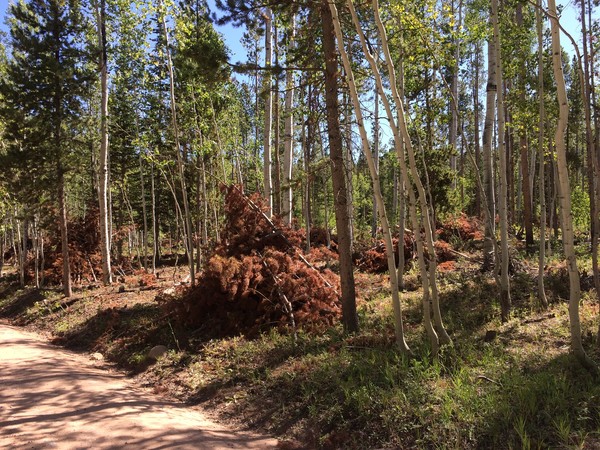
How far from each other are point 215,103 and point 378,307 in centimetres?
881

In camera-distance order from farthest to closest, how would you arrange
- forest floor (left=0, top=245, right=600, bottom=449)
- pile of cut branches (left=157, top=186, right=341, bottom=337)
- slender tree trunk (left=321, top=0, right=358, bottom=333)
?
pile of cut branches (left=157, top=186, right=341, bottom=337) < slender tree trunk (left=321, top=0, right=358, bottom=333) < forest floor (left=0, top=245, right=600, bottom=449)

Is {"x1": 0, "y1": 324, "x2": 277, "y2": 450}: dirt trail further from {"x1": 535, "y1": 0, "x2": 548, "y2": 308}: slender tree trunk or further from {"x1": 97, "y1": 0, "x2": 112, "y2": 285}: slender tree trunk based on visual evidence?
{"x1": 97, "y1": 0, "x2": 112, "y2": 285}: slender tree trunk

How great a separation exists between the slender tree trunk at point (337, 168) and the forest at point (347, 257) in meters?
0.03

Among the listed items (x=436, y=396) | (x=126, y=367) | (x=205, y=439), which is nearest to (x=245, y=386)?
(x=205, y=439)

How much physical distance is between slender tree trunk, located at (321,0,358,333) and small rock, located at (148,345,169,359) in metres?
3.50

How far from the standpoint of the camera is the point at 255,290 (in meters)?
7.82

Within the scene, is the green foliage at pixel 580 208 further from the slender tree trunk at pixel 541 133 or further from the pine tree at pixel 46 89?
the pine tree at pixel 46 89

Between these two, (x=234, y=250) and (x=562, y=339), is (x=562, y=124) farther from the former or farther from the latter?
(x=234, y=250)

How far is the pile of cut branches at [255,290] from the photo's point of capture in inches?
303

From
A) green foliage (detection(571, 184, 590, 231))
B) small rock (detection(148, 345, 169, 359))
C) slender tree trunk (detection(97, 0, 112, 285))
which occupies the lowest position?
small rock (detection(148, 345, 169, 359))

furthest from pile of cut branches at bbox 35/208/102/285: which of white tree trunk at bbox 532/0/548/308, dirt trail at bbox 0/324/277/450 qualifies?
white tree trunk at bbox 532/0/548/308

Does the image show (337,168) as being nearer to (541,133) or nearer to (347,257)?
(347,257)

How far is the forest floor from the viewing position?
12.2 feet

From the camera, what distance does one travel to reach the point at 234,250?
8.88m
